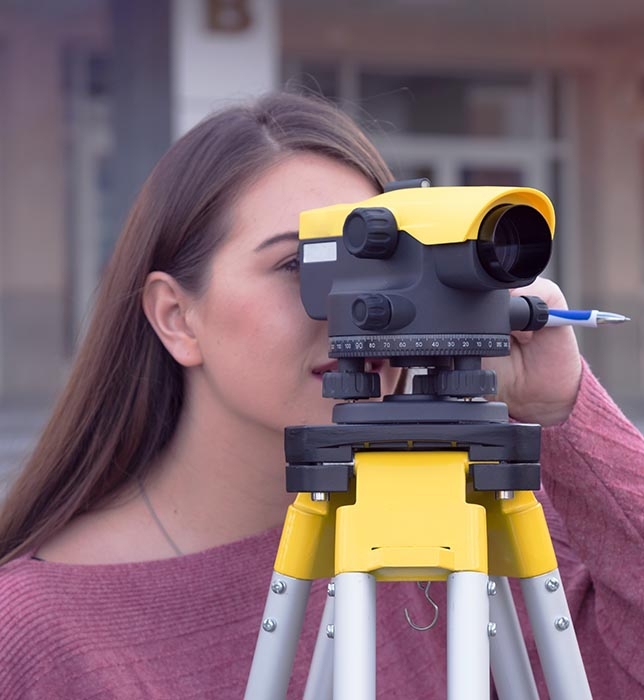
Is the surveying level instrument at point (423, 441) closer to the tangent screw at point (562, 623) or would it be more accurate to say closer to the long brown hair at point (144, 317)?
the tangent screw at point (562, 623)

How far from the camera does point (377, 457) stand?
1.04m

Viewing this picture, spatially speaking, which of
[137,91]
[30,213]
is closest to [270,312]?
[137,91]

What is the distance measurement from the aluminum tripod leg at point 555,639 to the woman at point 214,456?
1.12ft

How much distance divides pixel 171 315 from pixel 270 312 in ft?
0.66

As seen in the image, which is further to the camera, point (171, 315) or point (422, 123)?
point (422, 123)

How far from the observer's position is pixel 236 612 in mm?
1544

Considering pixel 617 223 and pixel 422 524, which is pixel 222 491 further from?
pixel 617 223

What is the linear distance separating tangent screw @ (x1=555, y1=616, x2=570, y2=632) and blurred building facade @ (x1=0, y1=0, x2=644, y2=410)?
638cm

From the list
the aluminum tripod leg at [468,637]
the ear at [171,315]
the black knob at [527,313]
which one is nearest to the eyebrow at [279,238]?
the ear at [171,315]

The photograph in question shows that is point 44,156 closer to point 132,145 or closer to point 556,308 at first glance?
point 132,145

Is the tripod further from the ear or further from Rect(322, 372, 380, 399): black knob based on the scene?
the ear

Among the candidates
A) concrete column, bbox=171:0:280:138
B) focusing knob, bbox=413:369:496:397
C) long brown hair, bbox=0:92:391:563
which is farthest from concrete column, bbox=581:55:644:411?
focusing knob, bbox=413:369:496:397

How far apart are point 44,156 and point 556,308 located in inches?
295

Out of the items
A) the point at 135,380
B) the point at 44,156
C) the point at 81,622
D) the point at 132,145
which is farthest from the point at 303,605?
the point at 44,156
